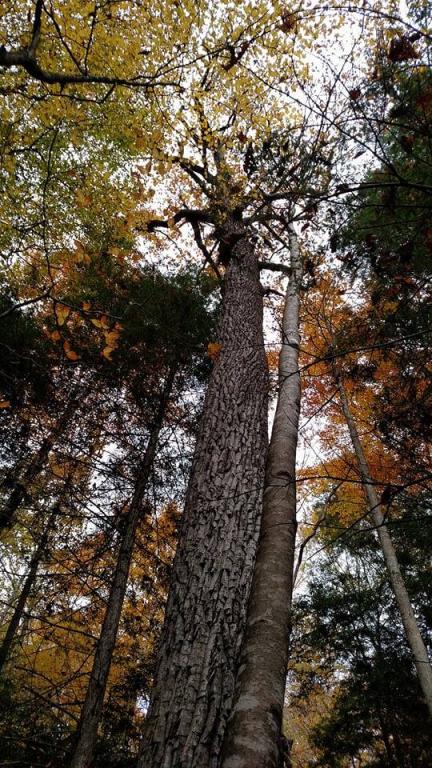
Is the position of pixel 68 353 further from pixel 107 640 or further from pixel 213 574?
pixel 107 640

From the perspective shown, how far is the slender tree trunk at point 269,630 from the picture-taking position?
1.17 metres

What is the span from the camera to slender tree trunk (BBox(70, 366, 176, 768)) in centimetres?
310

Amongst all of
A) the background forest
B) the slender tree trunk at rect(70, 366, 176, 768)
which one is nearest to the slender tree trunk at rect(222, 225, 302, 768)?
the background forest

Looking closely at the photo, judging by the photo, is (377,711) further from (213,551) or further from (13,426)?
(13,426)

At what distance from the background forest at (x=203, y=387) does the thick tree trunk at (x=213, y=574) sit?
0.5 inches

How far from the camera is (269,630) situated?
1.53m

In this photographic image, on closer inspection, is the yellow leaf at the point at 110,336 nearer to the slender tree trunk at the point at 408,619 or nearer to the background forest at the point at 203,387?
the background forest at the point at 203,387

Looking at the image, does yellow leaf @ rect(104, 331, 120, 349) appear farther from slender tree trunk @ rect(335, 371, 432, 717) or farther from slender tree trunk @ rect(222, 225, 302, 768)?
slender tree trunk @ rect(335, 371, 432, 717)

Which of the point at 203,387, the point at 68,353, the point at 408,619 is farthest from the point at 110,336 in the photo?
the point at 408,619

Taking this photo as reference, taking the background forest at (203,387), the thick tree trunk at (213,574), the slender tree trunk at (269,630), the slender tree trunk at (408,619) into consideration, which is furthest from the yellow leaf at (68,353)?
the slender tree trunk at (408,619)

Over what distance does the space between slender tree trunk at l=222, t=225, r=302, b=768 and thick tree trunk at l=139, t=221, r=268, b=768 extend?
8.5 inches

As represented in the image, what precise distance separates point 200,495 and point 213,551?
392 millimetres

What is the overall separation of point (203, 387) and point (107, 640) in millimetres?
3620

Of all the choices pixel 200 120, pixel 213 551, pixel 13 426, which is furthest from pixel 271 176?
pixel 13 426
